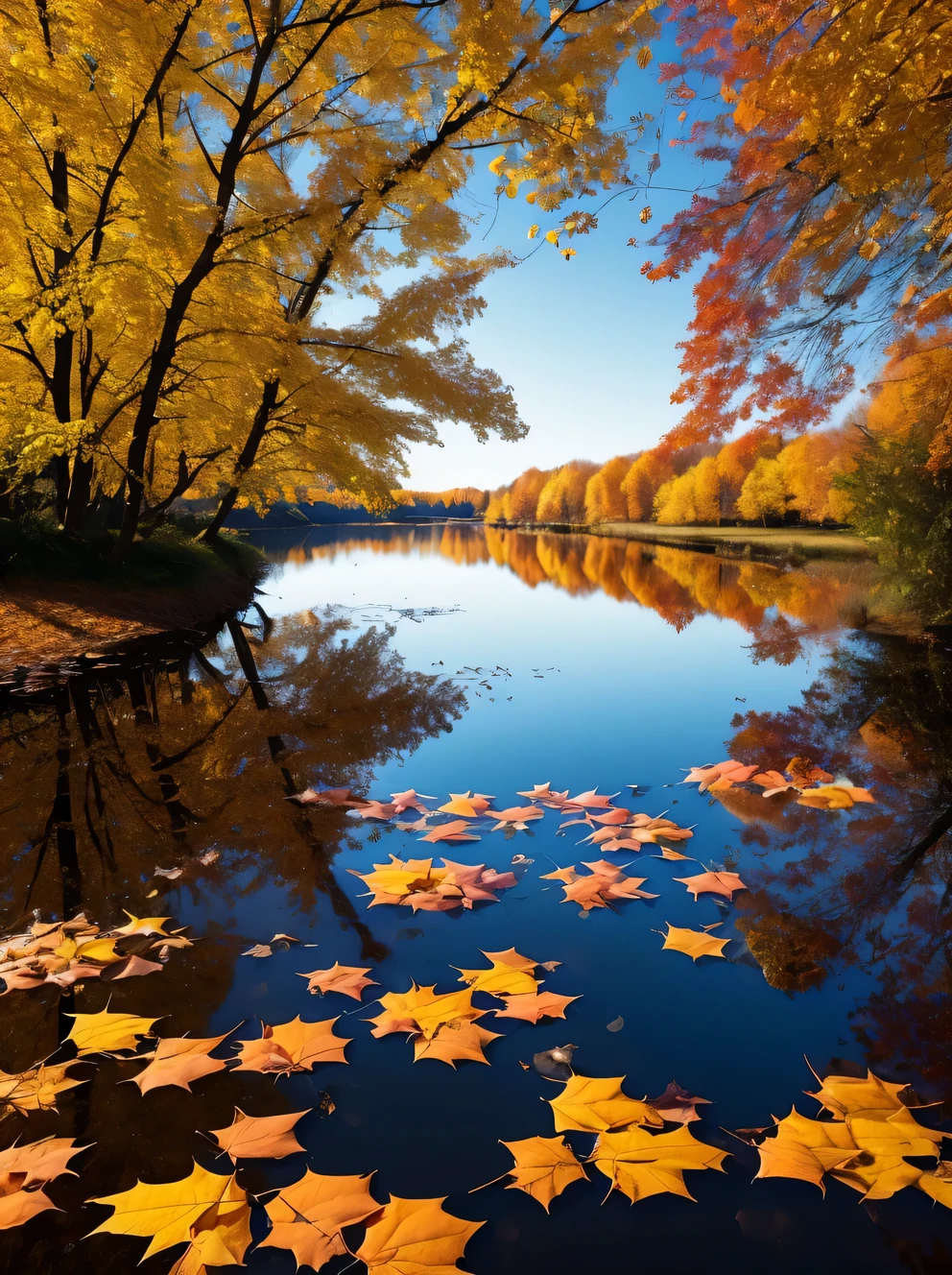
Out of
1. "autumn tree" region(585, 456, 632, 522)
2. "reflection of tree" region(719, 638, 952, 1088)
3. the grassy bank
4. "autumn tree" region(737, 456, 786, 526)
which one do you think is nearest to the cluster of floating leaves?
"reflection of tree" region(719, 638, 952, 1088)

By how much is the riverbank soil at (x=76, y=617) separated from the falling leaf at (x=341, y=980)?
7704mm

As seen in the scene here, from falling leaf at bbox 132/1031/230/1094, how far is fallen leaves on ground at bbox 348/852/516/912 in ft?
3.61

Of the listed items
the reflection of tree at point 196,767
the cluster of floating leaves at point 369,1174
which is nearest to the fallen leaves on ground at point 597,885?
the cluster of floating leaves at point 369,1174

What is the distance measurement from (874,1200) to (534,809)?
2.80 m

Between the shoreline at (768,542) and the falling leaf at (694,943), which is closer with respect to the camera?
the falling leaf at (694,943)

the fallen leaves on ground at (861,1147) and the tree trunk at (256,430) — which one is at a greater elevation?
the tree trunk at (256,430)

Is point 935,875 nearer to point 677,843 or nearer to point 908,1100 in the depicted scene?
point 677,843

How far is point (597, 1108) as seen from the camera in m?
2.04

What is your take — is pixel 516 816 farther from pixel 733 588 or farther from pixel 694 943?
pixel 733 588

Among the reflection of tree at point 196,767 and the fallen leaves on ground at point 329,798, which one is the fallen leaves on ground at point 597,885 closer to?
the reflection of tree at point 196,767

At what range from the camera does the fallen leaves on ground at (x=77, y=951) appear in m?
2.73

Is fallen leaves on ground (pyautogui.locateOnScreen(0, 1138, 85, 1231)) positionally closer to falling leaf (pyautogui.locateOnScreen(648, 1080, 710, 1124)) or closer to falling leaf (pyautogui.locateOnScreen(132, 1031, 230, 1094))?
falling leaf (pyautogui.locateOnScreen(132, 1031, 230, 1094))

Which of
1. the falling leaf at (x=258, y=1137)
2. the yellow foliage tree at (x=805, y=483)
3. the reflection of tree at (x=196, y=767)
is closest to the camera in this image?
the falling leaf at (x=258, y=1137)

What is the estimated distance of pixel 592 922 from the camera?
320 centimetres
